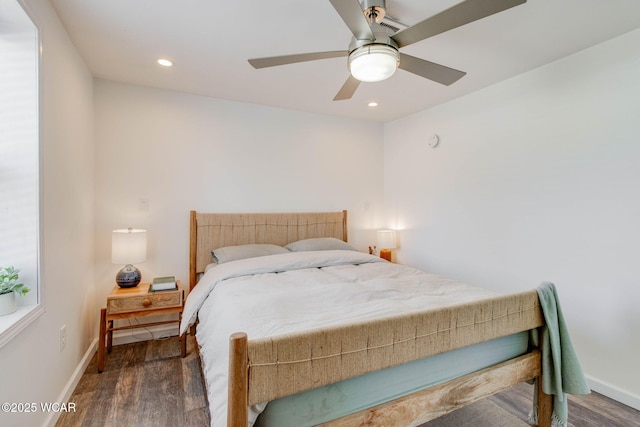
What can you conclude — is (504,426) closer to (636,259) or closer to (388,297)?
(388,297)

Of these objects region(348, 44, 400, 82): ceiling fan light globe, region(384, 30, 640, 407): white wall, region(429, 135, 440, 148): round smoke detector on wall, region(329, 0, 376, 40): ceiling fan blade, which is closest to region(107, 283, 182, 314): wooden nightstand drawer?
region(348, 44, 400, 82): ceiling fan light globe

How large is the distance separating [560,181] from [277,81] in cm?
250

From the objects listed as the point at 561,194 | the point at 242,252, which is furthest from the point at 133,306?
the point at 561,194

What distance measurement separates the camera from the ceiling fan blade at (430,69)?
171cm

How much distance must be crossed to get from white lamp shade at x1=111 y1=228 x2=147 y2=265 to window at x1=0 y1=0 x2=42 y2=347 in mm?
938

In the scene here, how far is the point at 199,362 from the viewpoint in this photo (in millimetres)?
2506

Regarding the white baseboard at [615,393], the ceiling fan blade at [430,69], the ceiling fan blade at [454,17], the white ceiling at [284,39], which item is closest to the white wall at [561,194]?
the white baseboard at [615,393]

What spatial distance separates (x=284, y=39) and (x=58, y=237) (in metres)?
1.93

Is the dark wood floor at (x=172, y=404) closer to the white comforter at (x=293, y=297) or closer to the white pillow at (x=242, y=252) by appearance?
the white comforter at (x=293, y=297)

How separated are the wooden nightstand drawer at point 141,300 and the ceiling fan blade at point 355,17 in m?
2.37

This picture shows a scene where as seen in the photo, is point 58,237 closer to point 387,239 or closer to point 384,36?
point 384,36

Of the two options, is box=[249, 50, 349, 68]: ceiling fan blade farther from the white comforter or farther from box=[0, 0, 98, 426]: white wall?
the white comforter

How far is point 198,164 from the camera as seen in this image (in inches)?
124

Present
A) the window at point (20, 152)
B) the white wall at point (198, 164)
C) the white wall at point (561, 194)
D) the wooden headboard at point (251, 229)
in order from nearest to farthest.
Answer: the window at point (20, 152)
the white wall at point (561, 194)
the white wall at point (198, 164)
the wooden headboard at point (251, 229)
